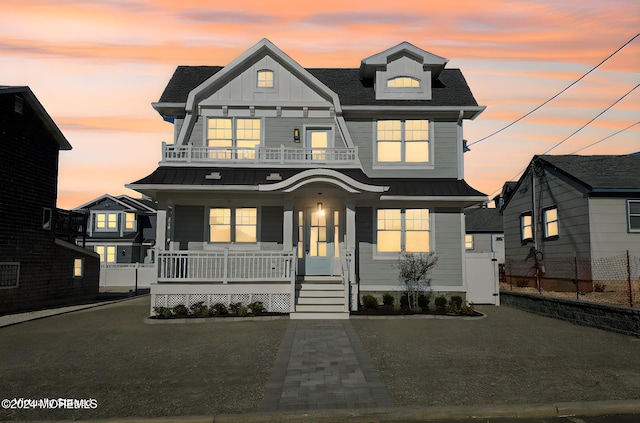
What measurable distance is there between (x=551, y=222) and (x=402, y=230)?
8.69 m

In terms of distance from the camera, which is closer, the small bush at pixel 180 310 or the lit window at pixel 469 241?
the small bush at pixel 180 310

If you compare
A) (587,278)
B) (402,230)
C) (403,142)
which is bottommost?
(587,278)

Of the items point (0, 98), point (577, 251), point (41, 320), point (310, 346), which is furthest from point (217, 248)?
point (577, 251)

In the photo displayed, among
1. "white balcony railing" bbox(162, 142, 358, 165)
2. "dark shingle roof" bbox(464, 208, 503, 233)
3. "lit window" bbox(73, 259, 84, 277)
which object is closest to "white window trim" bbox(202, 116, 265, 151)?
"white balcony railing" bbox(162, 142, 358, 165)

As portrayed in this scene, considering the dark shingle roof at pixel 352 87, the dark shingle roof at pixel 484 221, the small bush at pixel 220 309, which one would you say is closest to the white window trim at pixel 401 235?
the dark shingle roof at pixel 352 87

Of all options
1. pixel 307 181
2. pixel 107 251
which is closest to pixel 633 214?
pixel 307 181

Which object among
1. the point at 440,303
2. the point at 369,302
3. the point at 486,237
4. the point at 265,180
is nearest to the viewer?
the point at 369,302

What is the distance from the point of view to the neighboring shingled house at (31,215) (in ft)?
51.2

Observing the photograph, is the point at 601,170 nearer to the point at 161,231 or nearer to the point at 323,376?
the point at 323,376

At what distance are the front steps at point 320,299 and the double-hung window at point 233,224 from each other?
2.91 m

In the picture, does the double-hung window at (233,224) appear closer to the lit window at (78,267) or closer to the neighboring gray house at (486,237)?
the lit window at (78,267)

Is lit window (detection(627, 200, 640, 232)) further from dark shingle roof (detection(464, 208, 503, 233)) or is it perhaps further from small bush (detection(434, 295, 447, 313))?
dark shingle roof (detection(464, 208, 503, 233))

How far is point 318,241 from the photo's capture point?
1639cm

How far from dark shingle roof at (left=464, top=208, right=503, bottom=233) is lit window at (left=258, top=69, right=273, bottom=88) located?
2487cm
